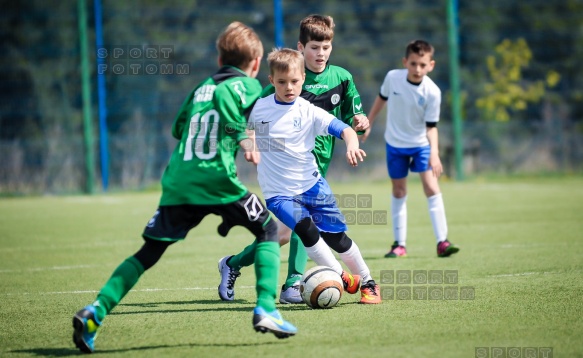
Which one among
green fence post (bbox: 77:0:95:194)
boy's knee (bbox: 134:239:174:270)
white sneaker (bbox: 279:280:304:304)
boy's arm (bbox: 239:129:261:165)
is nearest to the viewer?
boy's arm (bbox: 239:129:261:165)

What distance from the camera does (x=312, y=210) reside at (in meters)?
6.26

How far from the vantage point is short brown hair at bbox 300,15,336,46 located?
6.76m

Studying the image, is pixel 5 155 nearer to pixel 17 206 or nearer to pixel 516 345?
pixel 17 206

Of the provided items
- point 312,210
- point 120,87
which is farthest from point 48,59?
point 312,210

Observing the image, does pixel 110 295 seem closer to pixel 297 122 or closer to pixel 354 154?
pixel 354 154

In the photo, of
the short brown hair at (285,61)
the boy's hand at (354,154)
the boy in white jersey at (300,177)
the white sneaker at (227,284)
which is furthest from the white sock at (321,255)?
the short brown hair at (285,61)

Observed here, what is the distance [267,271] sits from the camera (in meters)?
4.99

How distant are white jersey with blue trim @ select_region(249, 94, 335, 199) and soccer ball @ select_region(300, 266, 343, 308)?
63cm

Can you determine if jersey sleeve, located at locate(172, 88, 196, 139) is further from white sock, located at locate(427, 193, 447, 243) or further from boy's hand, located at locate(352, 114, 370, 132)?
white sock, located at locate(427, 193, 447, 243)

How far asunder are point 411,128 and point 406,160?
0.35 m

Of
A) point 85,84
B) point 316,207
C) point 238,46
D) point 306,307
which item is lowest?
point 306,307

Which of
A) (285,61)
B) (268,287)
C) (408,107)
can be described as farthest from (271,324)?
(408,107)

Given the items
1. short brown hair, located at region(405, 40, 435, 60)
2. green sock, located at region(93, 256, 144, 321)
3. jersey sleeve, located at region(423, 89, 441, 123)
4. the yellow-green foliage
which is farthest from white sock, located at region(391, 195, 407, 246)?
the yellow-green foliage

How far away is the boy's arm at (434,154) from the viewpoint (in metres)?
8.11
